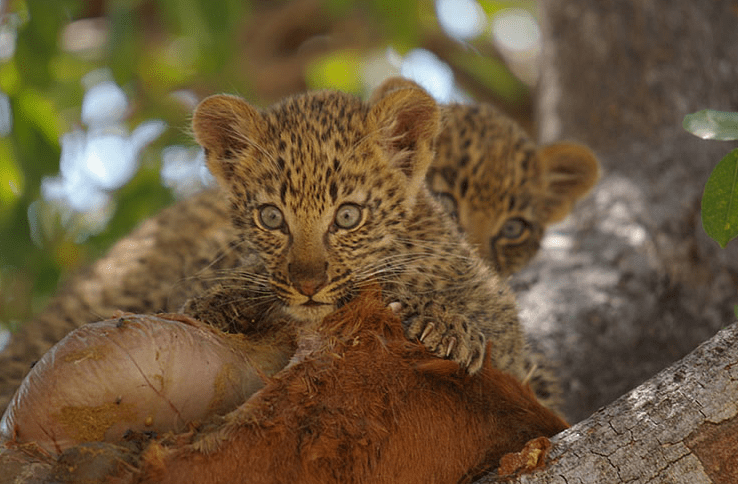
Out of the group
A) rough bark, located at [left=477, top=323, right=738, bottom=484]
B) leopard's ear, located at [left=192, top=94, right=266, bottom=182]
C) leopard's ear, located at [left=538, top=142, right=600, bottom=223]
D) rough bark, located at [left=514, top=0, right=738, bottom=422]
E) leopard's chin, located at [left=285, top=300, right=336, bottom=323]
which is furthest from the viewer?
leopard's ear, located at [left=538, top=142, right=600, bottom=223]

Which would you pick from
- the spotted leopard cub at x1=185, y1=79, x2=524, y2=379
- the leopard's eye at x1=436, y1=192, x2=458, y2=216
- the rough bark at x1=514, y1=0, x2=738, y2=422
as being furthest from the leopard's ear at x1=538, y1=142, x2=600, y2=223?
the spotted leopard cub at x1=185, y1=79, x2=524, y2=379

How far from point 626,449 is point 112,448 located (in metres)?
1.52

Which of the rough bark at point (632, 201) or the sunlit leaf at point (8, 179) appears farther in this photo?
the sunlit leaf at point (8, 179)

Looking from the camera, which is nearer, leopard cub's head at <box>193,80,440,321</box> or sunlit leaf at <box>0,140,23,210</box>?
leopard cub's head at <box>193,80,440,321</box>

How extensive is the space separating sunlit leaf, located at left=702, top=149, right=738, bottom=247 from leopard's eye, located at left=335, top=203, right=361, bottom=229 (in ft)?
5.07

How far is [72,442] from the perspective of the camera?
2.53 metres

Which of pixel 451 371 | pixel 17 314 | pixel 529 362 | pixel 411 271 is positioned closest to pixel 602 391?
pixel 529 362

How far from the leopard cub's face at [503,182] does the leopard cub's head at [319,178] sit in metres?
1.10

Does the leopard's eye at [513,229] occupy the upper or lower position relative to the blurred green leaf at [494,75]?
lower

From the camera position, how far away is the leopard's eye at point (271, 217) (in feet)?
12.5

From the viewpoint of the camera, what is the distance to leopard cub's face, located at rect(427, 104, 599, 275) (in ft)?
17.4

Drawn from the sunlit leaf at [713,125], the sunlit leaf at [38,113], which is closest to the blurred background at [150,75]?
the sunlit leaf at [38,113]

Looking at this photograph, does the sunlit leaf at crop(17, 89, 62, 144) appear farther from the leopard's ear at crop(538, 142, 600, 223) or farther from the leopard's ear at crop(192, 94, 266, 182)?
the leopard's ear at crop(538, 142, 600, 223)

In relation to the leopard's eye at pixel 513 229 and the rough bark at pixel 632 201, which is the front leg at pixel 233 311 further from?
the leopard's eye at pixel 513 229
